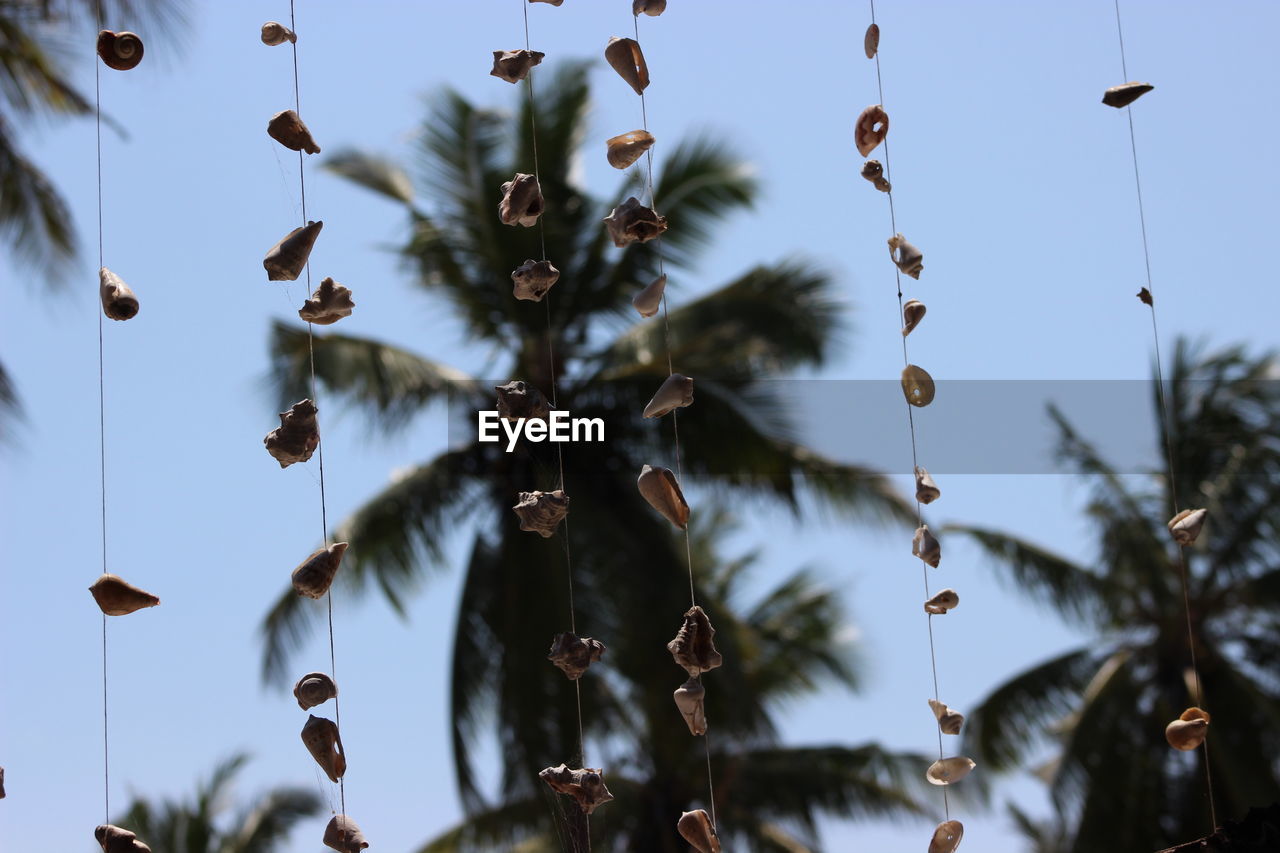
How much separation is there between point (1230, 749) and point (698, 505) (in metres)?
1.97


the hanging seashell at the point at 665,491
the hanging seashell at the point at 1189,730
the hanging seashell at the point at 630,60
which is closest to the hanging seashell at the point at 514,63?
the hanging seashell at the point at 630,60

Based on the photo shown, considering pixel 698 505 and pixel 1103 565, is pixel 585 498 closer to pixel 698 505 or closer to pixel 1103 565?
pixel 698 505

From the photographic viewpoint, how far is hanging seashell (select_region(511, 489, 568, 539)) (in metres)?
0.94

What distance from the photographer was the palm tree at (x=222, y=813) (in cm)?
612

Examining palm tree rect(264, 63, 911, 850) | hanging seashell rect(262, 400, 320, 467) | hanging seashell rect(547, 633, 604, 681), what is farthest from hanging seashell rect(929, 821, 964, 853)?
palm tree rect(264, 63, 911, 850)

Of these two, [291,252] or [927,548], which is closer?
[291,252]

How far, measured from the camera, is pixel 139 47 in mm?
945

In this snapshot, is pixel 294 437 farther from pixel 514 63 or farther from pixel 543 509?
pixel 514 63

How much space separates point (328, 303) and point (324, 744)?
11.5 inches

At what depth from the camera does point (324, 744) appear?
0.88m

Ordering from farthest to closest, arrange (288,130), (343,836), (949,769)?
(949,769)
(288,130)
(343,836)

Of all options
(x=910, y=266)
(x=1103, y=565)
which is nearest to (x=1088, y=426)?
(x=1103, y=565)

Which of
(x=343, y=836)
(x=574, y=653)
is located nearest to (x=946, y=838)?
(x=574, y=653)

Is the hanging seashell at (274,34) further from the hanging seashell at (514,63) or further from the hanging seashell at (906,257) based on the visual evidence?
the hanging seashell at (906,257)
